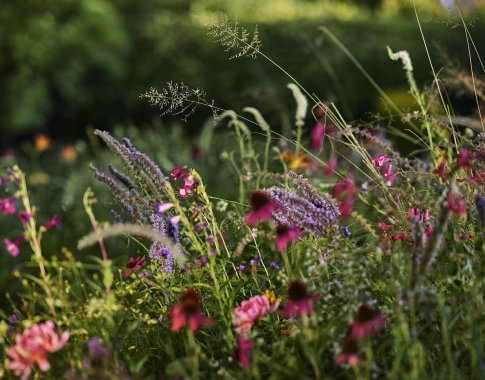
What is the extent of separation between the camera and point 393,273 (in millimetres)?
2193

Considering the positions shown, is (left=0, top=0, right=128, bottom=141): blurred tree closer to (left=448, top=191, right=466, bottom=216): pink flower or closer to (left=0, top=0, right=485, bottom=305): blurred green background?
(left=0, top=0, right=485, bottom=305): blurred green background

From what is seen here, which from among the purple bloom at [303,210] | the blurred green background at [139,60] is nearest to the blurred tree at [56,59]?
the blurred green background at [139,60]

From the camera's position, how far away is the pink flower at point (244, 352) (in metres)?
1.93

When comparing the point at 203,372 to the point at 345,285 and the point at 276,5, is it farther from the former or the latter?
the point at 276,5

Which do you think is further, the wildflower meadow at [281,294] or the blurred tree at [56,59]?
the blurred tree at [56,59]

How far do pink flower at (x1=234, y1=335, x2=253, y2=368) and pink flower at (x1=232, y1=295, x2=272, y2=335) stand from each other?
36 mm

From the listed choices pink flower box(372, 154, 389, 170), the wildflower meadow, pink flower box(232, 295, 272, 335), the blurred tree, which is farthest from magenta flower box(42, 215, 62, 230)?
the blurred tree

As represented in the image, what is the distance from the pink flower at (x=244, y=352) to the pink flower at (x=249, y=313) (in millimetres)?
36

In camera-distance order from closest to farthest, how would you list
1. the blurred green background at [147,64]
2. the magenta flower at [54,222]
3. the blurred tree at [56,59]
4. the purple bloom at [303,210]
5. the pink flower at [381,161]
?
the magenta flower at [54,222] → the purple bloom at [303,210] → the pink flower at [381,161] → the blurred green background at [147,64] → the blurred tree at [56,59]

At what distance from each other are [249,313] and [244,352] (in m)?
0.16

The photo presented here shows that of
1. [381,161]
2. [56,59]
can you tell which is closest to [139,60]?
[56,59]

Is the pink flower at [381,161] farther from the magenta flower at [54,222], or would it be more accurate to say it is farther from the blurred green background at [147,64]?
the blurred green background at [147,64]

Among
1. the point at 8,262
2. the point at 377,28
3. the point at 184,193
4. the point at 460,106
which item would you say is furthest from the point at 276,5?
the point at 184,193

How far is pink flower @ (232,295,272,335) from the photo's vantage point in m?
2.12
